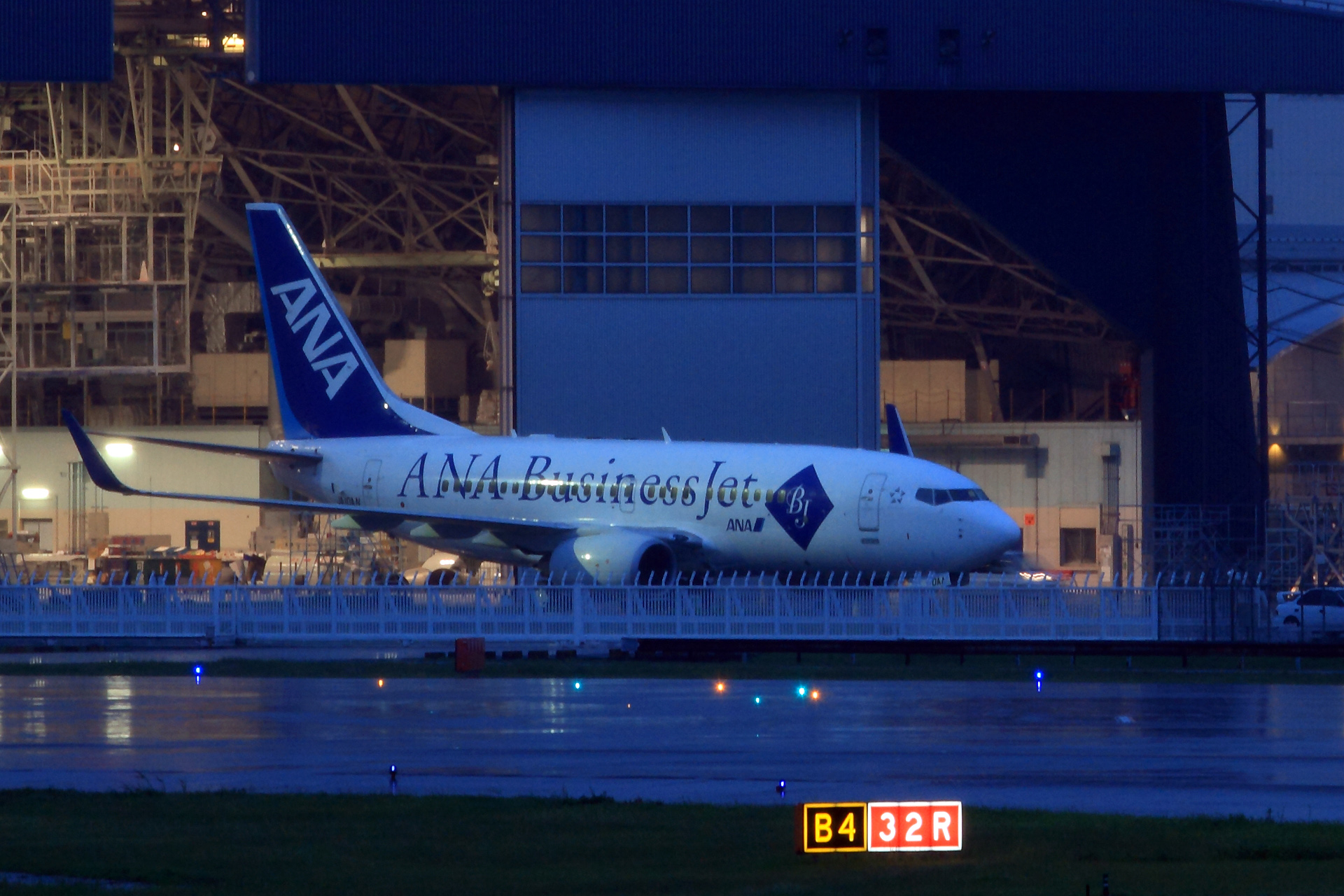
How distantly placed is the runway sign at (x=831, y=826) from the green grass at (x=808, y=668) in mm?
14234

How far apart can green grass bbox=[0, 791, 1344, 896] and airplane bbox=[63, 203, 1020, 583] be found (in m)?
19.8

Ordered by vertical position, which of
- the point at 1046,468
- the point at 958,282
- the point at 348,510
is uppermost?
the point at 958,282

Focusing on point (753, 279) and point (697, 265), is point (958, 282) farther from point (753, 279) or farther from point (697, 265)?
point (697, 265)

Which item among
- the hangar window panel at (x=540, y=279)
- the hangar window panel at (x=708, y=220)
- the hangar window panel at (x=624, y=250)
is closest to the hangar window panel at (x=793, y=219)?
the hangar window panel at (x=708, y=220)

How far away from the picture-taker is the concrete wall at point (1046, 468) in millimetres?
62219

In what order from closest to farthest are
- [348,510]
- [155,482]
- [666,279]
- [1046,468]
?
1. [348,510]
2. [666,279]
3. [155,482]
4. [1046,468]

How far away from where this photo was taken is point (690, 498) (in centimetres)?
3591

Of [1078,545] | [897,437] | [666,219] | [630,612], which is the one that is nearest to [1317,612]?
[897,437]

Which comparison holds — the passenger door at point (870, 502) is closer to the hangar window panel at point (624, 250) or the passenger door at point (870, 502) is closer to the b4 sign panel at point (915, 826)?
the hangar window panel at point (624, 250)

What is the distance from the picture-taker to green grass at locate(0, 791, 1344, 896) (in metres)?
10.6

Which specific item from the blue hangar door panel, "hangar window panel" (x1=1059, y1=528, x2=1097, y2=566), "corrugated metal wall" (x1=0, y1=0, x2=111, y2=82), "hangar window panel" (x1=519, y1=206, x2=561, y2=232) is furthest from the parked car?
"corrugated metal wall" (x1=0, y1=0, x2=111, y2=82)

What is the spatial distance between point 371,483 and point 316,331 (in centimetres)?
433

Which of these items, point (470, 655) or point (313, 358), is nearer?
point (470, 655)

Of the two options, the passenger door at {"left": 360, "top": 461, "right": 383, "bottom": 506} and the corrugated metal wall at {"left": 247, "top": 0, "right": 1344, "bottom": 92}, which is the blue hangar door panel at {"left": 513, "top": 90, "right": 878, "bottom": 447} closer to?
the corrugated metal wall at {"left": 247, "top": 0, "right": 1344, "bottom": 92}
